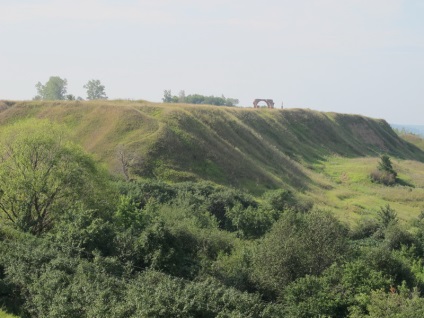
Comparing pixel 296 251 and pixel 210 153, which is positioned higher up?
pixel 210 153

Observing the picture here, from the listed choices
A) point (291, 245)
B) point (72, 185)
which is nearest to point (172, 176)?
point (72, 185)

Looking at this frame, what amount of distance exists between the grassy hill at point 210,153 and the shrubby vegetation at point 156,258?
44.9 feet

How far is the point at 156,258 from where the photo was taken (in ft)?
68.7

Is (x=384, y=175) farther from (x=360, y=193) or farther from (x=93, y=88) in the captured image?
(x=93, y=88)

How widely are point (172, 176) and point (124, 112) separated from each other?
1473 centimetres

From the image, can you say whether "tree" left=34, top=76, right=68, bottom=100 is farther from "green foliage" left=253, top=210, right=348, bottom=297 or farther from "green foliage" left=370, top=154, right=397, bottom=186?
"green foliage" left=253, top=210, right=348, bottom=297

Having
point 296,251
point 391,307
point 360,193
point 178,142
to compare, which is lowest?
point 360,193

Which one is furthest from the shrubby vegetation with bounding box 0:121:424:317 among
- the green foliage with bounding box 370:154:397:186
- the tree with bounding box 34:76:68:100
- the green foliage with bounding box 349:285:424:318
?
the tree with bounding box 34:76:68:100

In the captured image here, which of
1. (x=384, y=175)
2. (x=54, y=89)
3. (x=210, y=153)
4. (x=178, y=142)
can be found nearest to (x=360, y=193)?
(x=384, y=175)

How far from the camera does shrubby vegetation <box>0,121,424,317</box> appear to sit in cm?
1576

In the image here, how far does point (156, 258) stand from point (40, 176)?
9286mm

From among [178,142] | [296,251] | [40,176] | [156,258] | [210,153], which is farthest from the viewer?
[210,153]

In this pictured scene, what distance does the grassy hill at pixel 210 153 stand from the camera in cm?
4875

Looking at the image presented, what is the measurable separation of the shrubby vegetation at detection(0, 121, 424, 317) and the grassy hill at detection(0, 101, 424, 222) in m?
13.7
